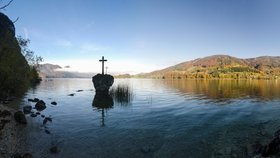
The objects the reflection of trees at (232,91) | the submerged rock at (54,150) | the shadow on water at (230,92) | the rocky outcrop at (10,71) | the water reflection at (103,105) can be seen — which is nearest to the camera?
the submerged rock at (54,150)

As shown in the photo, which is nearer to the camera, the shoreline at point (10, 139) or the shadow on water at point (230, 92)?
the shoreline at point (10, 139)

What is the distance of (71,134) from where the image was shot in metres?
24.4

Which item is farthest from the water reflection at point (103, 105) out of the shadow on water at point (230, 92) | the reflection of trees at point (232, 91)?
the reflection of trees at point (232, 91)

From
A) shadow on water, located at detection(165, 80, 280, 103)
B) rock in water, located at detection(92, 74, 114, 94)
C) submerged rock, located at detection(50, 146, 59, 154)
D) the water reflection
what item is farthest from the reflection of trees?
submerged rock, located at detection(50, 146, 59, 154)

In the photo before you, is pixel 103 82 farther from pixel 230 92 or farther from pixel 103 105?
pixel 230 92

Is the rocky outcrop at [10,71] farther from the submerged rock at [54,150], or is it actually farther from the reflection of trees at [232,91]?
the reflection of trees at [232,91]

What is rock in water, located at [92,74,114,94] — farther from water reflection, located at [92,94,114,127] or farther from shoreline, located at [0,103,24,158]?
shoreline, located at [0,103,24,158]

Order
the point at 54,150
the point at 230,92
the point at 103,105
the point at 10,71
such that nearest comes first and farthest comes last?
the point at 54,150
the point at 10,71
the point at 103,105
the point at 230,92

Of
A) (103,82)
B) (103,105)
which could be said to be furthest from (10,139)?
(103,82)

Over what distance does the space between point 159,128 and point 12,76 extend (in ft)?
110

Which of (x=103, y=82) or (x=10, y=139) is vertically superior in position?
(x=103, y=82)

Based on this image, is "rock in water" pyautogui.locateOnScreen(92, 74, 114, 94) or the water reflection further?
"rock in water" pyautogui.locateOnScreen(92, 74, 114, 94)

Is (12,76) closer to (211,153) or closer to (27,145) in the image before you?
(27,145)

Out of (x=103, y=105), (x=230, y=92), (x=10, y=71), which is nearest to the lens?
(x=10, y=71)
